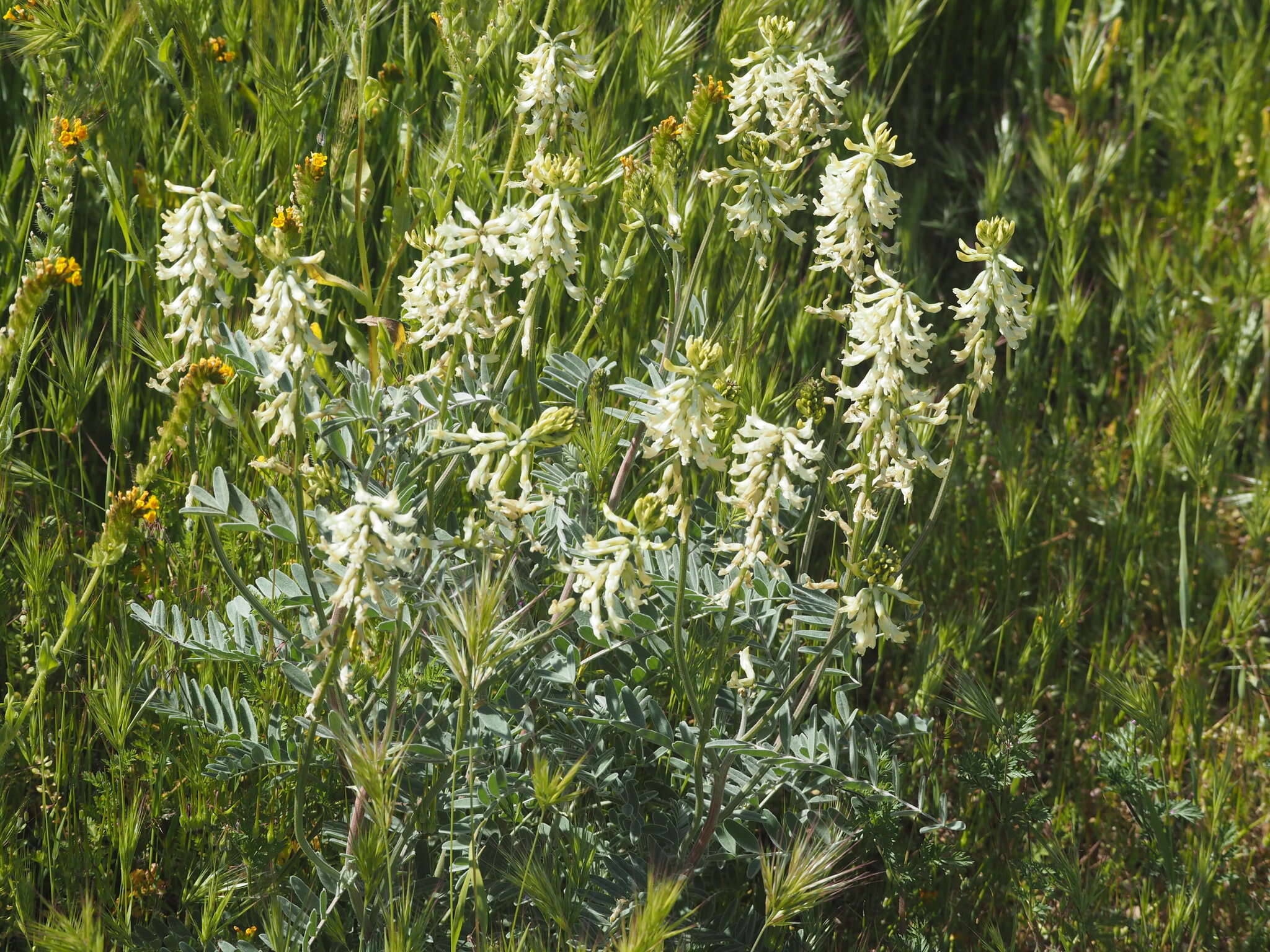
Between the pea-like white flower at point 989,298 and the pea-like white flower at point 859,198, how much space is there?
13 cm

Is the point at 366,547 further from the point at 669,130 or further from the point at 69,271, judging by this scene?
the point at 69,271

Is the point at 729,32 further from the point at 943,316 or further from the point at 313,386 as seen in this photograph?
the point at 943,316

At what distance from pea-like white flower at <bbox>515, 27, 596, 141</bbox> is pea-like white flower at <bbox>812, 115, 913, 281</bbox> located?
0.39 metres

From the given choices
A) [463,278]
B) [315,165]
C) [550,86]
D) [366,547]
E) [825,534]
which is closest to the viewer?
[366,547]

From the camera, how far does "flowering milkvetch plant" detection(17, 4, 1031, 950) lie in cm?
152

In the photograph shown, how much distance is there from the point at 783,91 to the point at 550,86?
1.12 feet

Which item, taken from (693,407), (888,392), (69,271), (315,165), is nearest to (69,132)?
(69,271)

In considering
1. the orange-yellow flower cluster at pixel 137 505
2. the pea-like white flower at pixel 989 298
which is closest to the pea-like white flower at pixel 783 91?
the pea-like white flower at pixel 989 298

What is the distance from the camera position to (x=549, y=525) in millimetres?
1993

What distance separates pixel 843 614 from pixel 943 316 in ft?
7.13

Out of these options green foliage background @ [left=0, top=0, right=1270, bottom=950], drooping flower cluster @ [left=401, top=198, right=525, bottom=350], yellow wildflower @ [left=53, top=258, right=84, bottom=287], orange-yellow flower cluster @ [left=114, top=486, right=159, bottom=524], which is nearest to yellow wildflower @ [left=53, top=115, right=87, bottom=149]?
green foliage background @ [left=0, top=0, right=1270, bottom=950]

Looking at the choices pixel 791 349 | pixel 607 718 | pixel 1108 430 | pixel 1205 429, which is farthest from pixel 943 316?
pixel 607 718

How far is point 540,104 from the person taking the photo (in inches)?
74.5

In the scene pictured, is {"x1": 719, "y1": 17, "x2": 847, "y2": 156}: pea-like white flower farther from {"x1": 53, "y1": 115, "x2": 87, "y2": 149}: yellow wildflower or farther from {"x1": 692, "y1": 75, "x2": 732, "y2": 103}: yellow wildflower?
{"x1": 53, "y1": 115, "x2": 87, "y2": 149}: yellow wildflower
